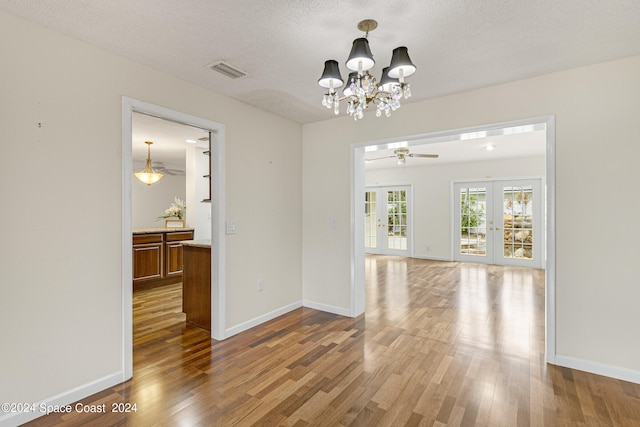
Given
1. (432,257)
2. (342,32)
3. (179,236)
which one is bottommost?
(432,257)

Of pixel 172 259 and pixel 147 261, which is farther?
pixel 172 259

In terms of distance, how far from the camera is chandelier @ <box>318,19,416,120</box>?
5.91 ft

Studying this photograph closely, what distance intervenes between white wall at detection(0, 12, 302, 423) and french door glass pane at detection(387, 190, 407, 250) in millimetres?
6861

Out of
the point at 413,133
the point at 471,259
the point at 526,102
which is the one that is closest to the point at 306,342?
the point at 413,133

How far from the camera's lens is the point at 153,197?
8.85 metres

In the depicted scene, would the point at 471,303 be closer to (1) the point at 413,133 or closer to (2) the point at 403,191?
(1) the point at 413,133

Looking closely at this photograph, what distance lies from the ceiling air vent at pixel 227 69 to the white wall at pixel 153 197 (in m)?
6.84

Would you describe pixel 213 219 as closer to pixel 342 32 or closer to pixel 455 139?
pixel 342 32

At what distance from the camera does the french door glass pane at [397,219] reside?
8578mm

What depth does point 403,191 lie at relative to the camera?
862cm

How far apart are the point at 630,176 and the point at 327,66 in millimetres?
2431

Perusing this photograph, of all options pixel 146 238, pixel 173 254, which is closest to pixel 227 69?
pixel 146 238

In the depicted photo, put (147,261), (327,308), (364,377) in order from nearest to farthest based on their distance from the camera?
1. (364,377)
2. (327,308)
3. (147,261)

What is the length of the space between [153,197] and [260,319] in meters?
6.83
